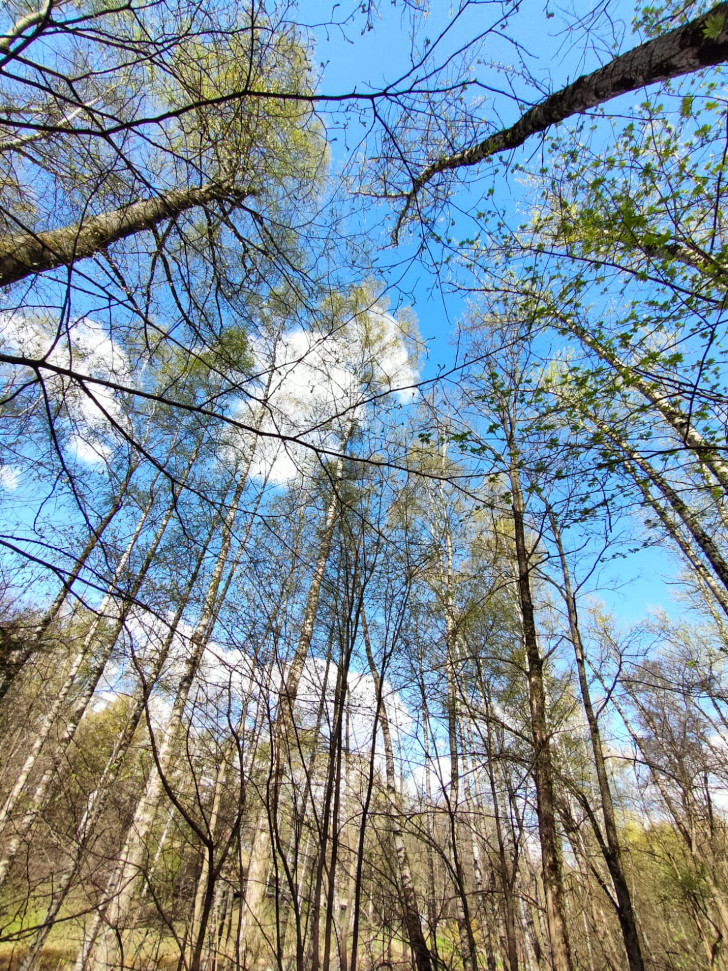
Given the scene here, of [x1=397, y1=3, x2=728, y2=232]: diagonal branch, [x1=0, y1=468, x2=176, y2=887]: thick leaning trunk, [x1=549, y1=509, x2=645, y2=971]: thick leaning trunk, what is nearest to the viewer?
[x1=397, y1=3, x2=728, y2=232]: diagonal branch

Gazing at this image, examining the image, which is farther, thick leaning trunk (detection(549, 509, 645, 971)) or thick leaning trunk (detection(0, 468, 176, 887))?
thick leaning trunk (detection(0, 468, 176, 887))

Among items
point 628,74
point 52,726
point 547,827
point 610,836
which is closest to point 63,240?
point 628,74

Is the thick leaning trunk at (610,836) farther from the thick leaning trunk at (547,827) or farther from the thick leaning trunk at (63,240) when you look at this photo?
the thick leaning trunk at (63,240)

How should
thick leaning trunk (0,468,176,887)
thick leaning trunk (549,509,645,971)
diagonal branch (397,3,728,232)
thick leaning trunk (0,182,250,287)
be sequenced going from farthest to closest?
1. thick leaning trunk (0,468,176,887)
2. thick leaning trunk (0,182,250,287)
3. thick leaning trunk (549,509,645,971)
4. diagonal branch (397,3,728,232)

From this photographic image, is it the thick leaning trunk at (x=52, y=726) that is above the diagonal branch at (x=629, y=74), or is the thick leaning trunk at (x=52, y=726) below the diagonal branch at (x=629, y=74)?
below

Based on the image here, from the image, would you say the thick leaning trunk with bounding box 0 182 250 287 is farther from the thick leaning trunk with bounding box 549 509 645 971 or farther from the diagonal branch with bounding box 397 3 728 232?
the thick leaning trunk with bounding box 549 509 645 971

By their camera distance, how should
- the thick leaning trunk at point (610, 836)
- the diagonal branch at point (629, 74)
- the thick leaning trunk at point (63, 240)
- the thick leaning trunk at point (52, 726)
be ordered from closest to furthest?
the diagonal branch at point (629, 74) < the thick leaning trunk at point (610, 836) < the thick leaning trunk at point (63, 240) < the thick leaning trunk at point (52, 726)

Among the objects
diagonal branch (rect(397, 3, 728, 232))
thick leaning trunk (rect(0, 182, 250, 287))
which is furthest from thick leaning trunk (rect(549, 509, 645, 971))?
thick leaning trunk (rect(0, 182, 250, 287))

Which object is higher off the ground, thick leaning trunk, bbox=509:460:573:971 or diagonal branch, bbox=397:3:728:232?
diagonal branch, bbox=397:3:728:232

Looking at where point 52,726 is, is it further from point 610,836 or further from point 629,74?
point 629,74

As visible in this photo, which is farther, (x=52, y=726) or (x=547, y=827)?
(x=52, y=726)

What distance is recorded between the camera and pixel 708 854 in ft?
24.1

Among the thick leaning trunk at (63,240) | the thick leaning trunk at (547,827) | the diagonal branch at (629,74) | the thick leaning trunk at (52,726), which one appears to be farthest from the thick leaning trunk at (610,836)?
the thick leaning trunk at (52,726)

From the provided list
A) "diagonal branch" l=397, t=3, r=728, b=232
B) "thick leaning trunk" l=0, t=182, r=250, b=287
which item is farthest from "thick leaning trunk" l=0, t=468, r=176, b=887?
"diagonal branch" l=397, t=3, r=728, b=232
